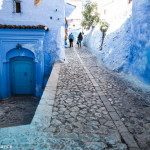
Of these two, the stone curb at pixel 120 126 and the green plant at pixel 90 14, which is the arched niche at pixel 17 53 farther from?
the green plant at pixel 90 14

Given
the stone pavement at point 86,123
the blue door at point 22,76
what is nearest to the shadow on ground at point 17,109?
the blue door at point 22,76

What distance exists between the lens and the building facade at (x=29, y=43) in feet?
28.2

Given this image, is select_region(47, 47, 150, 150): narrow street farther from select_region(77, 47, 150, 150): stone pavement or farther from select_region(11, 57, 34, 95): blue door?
select_region(11, 57, 34, 95): blue door

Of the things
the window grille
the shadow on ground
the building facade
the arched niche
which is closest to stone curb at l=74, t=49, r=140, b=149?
the shadow on ground

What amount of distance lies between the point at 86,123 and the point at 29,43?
693 centimetres

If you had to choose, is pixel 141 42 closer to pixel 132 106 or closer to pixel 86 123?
pixel 132 106

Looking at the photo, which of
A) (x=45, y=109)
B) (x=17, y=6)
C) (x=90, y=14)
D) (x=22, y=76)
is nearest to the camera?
(x=45, y=109)

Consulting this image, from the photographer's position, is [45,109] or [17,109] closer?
[45,109]

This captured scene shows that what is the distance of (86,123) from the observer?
319cm

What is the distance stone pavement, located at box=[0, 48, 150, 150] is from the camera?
99.4 inches

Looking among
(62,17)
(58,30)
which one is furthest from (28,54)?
(62,17)

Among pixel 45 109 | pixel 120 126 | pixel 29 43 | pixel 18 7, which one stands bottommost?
pixel 120 126

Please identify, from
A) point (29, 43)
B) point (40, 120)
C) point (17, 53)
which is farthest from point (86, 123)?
point (17, 53)

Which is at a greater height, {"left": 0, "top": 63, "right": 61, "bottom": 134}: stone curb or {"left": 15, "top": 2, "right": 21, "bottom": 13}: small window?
{"left": 15, "top": 2, "right": 21, "bottom": 13}: small window
